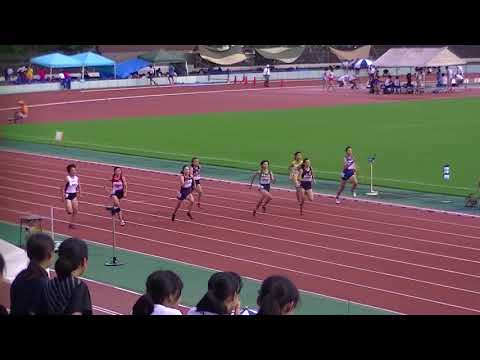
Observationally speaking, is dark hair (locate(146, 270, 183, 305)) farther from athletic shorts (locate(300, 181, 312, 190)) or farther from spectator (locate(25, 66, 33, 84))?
spectator (locate(25, 66, 33, 84))

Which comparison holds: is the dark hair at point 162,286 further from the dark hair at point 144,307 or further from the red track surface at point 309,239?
the red track surface at point 309,239

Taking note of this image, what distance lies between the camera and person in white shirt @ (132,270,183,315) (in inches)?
189

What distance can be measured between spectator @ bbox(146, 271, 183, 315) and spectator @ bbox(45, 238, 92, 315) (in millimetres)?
313

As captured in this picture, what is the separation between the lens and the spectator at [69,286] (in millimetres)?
4805

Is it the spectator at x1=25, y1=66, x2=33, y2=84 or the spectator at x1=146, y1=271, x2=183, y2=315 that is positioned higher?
the spectator at x1=25, y1=66, x2=33, y2=84

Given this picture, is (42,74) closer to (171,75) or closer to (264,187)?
(171,75)

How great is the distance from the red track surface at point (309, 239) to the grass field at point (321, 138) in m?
3.20

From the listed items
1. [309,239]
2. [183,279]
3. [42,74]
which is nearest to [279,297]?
[183,279]

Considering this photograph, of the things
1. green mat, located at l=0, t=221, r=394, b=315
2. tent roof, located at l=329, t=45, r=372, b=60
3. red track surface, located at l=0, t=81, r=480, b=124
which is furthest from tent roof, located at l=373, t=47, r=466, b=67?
green mat, located at l=0, t=221, r=394, b=315

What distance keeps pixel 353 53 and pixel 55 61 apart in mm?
17985

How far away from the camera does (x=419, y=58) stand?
141 ft

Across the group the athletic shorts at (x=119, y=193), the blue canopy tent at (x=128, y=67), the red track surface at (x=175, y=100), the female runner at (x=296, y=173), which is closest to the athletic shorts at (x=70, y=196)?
the athletic shorts at (x=119, y=193)

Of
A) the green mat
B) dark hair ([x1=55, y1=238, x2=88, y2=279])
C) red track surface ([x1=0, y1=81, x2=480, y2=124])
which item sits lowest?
the green mat
